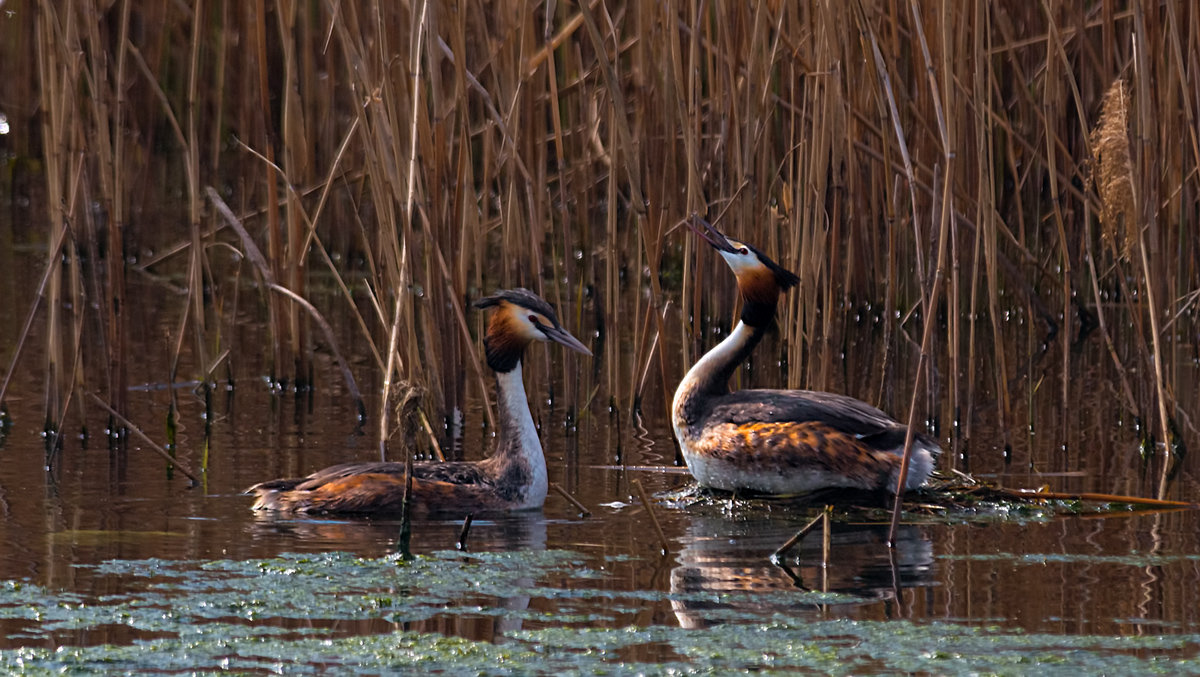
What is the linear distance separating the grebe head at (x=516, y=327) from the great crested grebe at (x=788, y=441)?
547 millimetres

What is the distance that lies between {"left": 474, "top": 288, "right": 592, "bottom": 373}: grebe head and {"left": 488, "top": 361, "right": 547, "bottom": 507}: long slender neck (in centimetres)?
14

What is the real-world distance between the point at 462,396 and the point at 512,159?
1.05 meters

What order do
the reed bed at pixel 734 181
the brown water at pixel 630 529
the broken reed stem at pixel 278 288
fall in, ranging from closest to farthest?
the brown water at pixel 630 529 < the reed bed at pixel 734 181 < the broken reed stem at pixel 278 288

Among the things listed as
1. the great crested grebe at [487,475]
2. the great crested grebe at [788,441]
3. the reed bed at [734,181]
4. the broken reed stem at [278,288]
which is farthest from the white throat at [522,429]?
the broken reed stem at [278,288]

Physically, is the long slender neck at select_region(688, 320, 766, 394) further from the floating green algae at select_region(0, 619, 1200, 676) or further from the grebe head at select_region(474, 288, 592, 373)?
the floating green algae at select_region(0, 619, 1200, 676)

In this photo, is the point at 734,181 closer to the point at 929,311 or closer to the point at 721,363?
the point at 721,363

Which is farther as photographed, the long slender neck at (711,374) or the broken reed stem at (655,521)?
the long slender neck at (711,374)

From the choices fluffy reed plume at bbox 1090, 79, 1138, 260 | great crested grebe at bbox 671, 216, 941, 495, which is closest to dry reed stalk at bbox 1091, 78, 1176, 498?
fluffy reed plume at bbox 1090, 79, 1138, 260

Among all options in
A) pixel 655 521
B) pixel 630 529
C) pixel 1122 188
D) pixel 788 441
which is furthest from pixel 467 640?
pixel 1122 188

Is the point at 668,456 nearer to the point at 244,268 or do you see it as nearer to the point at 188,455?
the point at 188,455

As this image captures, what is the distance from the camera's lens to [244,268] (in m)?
13.0

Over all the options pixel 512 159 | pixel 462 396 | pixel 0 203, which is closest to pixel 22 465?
pixel 462 396

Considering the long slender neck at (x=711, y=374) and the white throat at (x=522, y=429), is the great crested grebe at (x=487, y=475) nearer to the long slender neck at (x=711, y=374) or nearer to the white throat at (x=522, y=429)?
the white throat at (x=522, y=429)

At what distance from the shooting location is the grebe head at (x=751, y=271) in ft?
23.6
